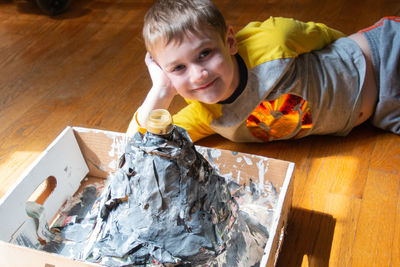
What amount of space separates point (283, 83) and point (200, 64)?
0.73ft

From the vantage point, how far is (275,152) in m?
1.02

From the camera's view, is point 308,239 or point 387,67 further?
point 387,67

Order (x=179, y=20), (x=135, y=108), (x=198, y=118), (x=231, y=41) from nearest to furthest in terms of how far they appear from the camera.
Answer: (x=179, y=20)
(x=231, y=41)
(x=198, y=118)
(x=135, y=108)

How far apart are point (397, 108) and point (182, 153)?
0.64m

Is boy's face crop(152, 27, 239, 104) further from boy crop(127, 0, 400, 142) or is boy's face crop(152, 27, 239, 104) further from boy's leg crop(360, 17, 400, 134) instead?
boy's leg crop(360, 17, 400, 134)

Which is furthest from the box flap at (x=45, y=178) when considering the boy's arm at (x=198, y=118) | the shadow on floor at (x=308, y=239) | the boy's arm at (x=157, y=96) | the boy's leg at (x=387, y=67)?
the boy's leg at (x=387, y=67)

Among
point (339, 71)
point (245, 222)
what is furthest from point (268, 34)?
point (245, 222)

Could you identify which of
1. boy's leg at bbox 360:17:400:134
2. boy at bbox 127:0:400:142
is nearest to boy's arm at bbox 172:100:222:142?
boy at bbox 127:0:400:142

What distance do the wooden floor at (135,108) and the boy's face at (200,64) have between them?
24 centimetres

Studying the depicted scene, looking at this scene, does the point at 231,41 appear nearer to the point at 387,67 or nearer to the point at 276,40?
the point at 276,40

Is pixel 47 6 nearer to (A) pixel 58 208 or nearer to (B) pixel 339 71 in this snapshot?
(A) pixel 58 208

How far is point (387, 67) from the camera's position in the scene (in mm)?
952

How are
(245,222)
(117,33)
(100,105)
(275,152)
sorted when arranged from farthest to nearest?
(117,33), (100,105), (275,152), (245,222)

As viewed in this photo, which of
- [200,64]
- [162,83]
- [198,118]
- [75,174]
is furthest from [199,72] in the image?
[75,174]
